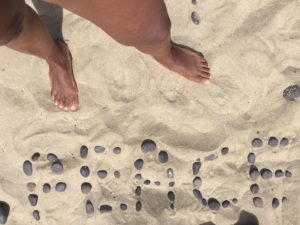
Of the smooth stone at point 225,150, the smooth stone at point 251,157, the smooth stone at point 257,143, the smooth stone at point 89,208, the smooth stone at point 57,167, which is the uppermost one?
the smooth stone at point 257,143

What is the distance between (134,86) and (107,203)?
0.70 metres

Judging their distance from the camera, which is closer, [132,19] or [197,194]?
[132,19]

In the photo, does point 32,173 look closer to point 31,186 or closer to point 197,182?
point 31,186

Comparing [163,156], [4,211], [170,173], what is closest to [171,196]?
[170,173]

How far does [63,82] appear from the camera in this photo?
2344 millimetres

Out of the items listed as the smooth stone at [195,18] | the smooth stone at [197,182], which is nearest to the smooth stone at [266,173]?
the smooth stone at [197,182]

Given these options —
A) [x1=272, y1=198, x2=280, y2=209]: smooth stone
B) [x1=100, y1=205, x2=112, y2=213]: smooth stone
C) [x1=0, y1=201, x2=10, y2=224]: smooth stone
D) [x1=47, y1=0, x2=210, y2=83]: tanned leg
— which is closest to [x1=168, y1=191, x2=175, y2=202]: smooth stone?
[x1=100, y1=205, x2=112, y2=213]: smooth stone

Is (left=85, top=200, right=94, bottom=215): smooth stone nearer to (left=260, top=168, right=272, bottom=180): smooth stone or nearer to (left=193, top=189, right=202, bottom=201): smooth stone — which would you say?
(left=193, top=189, right=202, bottom=201): smooth stone

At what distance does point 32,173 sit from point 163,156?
77 centimetres

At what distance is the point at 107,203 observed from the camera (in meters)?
2.37

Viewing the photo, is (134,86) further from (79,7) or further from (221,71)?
(79,7)

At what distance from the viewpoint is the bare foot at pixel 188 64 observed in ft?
7.64

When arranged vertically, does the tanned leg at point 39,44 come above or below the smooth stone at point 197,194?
above

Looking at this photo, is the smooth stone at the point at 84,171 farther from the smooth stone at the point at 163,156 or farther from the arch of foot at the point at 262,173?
the arch of foot at the point at 262,173
